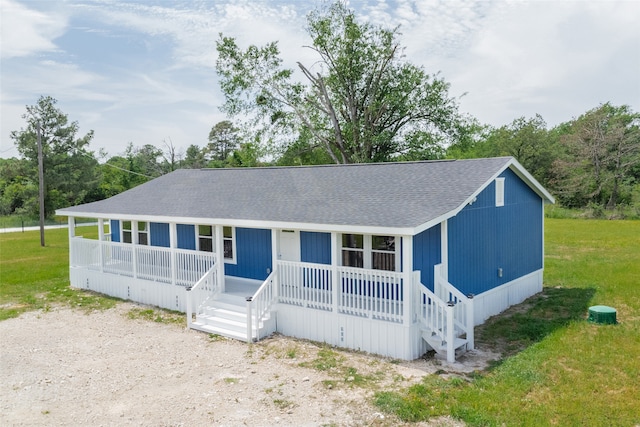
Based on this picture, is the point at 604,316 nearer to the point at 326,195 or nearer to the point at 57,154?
the point at 326,195

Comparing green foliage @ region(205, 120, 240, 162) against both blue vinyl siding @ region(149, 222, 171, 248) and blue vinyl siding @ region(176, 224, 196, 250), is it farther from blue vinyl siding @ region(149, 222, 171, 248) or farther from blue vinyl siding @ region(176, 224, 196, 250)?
blue vinyl siding @ region(176, 224, 196, 250)

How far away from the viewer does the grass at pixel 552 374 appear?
20.8 ft

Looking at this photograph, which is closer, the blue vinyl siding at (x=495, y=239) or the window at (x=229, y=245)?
the blue vinyl siding at (x=495, y=239)

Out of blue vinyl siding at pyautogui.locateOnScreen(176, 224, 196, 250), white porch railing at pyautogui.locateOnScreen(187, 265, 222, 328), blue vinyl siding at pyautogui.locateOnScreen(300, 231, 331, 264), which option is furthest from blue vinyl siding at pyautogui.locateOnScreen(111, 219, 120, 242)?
blue vinyl siding at pyautogui.locateOnScreen(300, 231, 331, 264)

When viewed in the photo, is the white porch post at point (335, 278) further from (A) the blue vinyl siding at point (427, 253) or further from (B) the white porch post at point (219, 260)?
(B) the white porch post at point (219, 260)

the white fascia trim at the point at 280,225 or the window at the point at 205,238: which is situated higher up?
the white fascia trim at the point at 280,225

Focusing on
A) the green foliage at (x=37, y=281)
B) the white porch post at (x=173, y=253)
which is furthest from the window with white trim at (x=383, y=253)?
the green foliage at (x=37, y=281)

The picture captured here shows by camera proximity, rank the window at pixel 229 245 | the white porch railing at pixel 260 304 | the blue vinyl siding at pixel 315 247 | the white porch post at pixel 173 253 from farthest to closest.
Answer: the window at pixel 229 245 → the white porch post at pixel 173 253 → the blue vinyl siding at pixel 315 247 → the white porch railing at pixel 260 304

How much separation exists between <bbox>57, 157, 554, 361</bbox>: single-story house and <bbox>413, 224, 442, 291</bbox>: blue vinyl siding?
0.07 ft

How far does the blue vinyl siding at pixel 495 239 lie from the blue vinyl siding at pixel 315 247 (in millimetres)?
2735

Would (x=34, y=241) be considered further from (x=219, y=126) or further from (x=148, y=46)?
(x=219, y=126)

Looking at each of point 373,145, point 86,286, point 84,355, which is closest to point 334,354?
point 84,355

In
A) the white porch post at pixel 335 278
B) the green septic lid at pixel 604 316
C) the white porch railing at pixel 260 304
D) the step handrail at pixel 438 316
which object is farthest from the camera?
the green septic lid at pixel 604 316

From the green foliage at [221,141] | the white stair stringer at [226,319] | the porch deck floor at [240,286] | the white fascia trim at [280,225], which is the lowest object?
the white stair stringer at [226,319]
